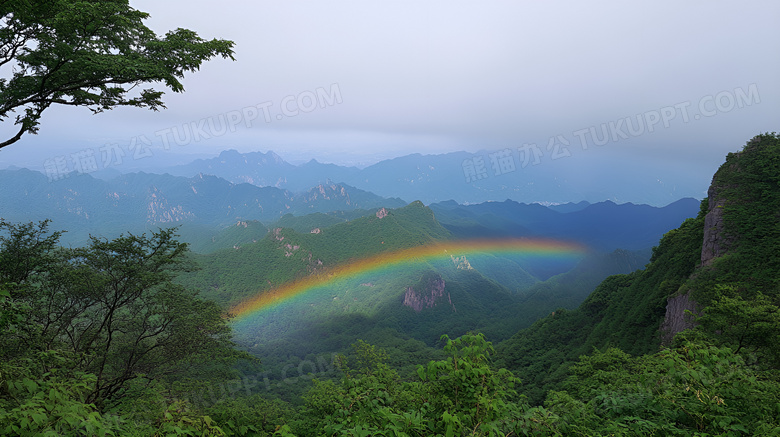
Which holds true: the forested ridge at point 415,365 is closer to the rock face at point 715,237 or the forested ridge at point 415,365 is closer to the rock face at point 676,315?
the rock face at point 715,237

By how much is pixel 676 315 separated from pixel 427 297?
130180 millimetres

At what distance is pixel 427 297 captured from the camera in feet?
517

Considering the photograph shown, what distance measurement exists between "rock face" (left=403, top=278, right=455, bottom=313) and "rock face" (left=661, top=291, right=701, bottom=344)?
4949 inches

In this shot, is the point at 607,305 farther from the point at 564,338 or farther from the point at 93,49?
the point at 93,49

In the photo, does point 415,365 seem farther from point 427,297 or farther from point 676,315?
point 427,297

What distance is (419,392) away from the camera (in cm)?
593

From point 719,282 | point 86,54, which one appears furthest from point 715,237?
point 86,54

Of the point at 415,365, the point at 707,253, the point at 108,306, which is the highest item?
the point at 108,306

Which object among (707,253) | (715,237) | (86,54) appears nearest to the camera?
(86,54)

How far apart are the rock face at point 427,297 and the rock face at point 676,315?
412 feet

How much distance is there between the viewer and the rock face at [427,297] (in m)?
155

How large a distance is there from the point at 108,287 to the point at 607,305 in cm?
7163

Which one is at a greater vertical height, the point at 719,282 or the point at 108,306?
the point at 108,306

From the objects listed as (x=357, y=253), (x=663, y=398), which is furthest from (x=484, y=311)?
(x=663, y=398)
